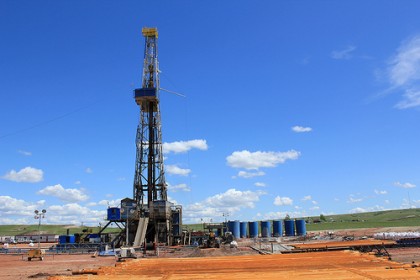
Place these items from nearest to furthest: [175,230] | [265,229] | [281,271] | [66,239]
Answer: [281,271]
[175,230]
[66,239]
[265,229]

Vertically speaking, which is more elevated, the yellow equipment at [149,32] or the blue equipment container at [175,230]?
the yellow equipment at [149,32]

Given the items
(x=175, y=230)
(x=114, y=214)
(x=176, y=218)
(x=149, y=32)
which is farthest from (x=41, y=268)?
(x=149, y=32)

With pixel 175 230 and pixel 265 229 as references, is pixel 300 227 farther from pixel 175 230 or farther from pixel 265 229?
pixel 175 230

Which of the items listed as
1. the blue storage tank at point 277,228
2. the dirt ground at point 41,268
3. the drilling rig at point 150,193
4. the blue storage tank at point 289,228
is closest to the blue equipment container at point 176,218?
the drilling rig at point 150,193

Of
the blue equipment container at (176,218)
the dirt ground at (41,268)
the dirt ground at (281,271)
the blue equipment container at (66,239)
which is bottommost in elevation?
the dirt ground at (41,268)

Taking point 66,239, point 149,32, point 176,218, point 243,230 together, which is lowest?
point 66,239

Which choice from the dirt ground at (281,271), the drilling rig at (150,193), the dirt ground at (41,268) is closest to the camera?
the dirt ground at (281,271)

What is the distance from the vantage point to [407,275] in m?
17.3

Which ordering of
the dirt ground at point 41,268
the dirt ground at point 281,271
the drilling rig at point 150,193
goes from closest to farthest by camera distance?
the dirt ground at point 281,271 < the dirt ground at point 41,268 < the drilling rig at point 150,193

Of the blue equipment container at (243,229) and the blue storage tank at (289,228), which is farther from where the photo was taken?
the blue equipment container at (243,229)

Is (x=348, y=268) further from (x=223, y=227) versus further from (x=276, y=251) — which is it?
(x=223, y=227)

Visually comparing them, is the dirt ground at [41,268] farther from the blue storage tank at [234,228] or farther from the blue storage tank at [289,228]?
the blue storage tank at [289,228]

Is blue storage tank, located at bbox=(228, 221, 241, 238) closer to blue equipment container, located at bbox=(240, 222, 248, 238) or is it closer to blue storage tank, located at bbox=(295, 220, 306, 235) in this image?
blue equipment container, located at bbox=(240, 222, 248, 238)

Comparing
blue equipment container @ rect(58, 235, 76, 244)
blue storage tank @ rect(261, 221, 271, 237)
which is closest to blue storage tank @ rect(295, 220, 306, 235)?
blue storage tank @ rect(261, 221, 271, 237)
